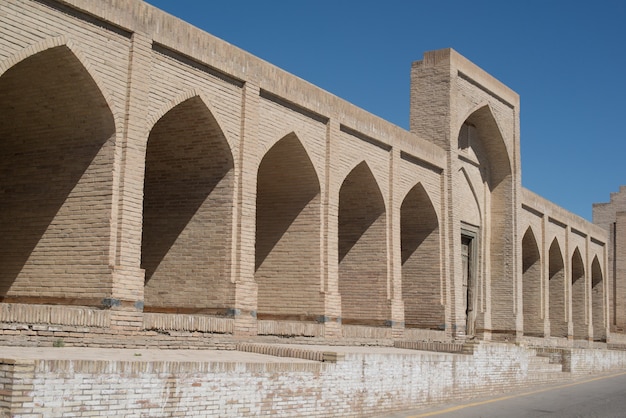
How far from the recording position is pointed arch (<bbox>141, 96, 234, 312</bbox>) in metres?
12.7

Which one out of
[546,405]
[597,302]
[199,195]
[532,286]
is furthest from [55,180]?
[597,302]

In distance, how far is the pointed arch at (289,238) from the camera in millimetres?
15023

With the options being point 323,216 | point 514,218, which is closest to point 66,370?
point 323,216

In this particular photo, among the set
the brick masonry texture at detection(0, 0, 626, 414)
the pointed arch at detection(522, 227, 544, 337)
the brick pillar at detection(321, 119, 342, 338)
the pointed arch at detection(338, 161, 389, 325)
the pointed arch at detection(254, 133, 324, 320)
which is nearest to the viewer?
the brick masonry texture at detection(0, 0, 626, 414)

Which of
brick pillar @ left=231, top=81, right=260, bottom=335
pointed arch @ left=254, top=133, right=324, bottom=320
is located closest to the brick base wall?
brick pillar @ left=231, top=81, right=260, bottom=335

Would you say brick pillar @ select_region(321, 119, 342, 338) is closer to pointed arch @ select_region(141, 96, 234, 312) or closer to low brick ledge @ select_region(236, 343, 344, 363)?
pointed arch @ select_region(141, 96, 234, 312)

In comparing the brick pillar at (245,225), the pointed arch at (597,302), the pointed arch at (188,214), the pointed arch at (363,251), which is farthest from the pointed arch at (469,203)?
the pointed arch at (597,302)

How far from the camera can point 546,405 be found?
38.3 feet

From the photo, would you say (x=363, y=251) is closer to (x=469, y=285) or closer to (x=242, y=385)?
(x=469, y=285)

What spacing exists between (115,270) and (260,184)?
19.0 feet

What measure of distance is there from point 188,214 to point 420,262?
8180 millimetres

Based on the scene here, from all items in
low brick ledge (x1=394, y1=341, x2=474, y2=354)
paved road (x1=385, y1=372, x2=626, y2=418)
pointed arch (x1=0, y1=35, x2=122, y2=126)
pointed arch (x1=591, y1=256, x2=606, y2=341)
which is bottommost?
paved road (x1=385, y1=372, x2=626, y2=418)

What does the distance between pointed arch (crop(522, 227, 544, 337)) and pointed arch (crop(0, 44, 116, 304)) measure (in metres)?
18.7

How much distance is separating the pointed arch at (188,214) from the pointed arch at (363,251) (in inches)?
190
